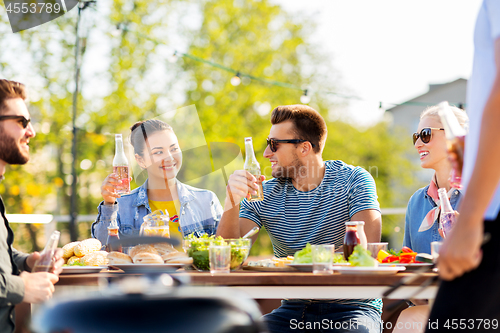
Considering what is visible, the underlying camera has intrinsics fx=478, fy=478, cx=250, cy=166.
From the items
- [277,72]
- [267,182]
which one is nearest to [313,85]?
[277,72]

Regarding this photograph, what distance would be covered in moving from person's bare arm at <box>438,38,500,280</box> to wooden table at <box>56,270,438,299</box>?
2.01 ft

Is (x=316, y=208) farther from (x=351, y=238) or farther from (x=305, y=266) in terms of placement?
(x=305, y=266)

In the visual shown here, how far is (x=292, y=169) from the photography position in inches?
122

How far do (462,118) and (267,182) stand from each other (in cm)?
126

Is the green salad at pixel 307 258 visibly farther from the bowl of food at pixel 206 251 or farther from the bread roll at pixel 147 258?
the bread roll at pixel 147 258

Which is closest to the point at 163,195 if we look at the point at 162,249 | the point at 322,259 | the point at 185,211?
the point at 185,211

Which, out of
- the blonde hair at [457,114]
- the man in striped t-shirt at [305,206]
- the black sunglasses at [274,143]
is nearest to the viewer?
the man in striped t-shirt at [305,206]

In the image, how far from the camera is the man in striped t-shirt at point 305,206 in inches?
100.0

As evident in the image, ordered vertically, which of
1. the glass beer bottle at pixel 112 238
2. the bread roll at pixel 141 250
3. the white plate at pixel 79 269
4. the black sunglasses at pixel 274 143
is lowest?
the white plate at pixel 79 269

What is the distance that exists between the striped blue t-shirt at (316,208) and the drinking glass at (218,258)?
96cm

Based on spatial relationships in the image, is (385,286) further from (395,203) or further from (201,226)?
(395,203)

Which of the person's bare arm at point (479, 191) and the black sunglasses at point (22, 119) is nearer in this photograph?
the person's bare arm at point (479, 191)

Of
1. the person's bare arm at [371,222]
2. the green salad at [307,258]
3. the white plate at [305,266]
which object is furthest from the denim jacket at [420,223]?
the white plate at [305,266]

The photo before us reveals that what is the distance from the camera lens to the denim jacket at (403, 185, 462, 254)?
272cm
